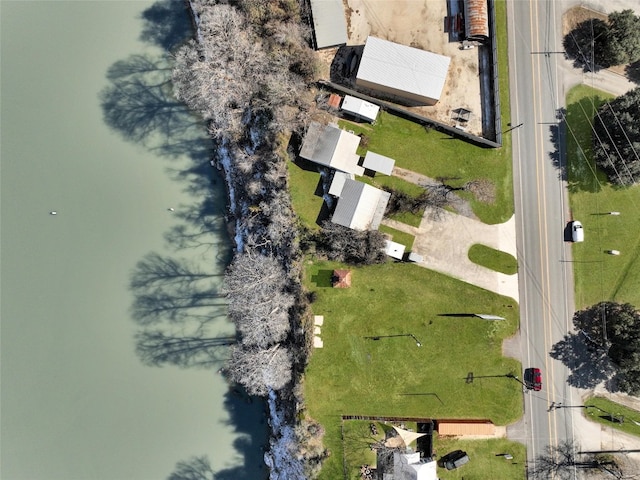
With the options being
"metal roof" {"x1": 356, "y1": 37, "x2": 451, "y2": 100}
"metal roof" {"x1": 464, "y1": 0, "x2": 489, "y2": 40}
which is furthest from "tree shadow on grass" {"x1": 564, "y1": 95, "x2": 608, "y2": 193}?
"metal roof" {"x1": 356, "y1": 37, "x2": 451, "y2": 100}

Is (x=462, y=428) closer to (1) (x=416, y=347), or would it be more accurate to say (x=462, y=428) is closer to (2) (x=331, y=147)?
(1) (x=416, y=347)

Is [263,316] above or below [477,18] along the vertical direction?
below

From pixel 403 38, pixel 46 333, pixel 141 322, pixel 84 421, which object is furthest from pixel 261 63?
pixel 84 421

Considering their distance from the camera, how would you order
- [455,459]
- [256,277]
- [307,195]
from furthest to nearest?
[307,195]
[256,277]
[455,459]

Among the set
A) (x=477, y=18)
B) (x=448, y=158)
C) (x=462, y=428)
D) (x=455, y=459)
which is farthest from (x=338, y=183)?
(x=455, y=459)

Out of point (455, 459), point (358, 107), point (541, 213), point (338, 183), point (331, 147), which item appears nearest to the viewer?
point (331, 147)

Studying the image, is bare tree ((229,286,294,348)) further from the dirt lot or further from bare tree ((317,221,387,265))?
the dirt lot
